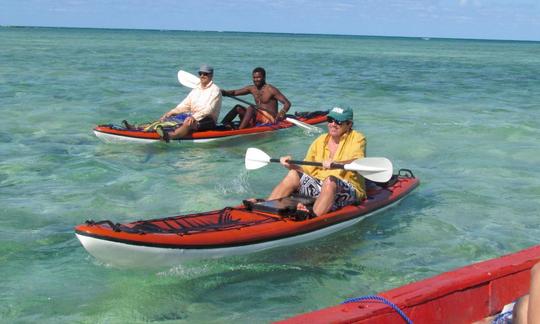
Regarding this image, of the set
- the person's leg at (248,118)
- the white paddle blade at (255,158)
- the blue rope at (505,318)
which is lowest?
A: the person's leg at (248,118)

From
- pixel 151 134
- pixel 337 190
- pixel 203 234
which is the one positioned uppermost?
pixel 337 190

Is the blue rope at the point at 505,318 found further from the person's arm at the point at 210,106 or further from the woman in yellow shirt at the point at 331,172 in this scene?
the person's arm at the point at 210,106

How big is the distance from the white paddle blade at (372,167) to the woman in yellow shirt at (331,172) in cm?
13

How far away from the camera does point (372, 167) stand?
6.66 meters

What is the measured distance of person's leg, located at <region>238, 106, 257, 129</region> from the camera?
12414 millimetres

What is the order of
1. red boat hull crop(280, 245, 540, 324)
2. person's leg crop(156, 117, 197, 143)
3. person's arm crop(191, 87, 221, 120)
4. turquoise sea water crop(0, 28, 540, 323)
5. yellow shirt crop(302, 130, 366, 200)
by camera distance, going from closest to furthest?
1. red boat hull crop(280, 245, 540, 324)
2. turquoise sea water crop(0, 28, 540, 323)
3. yellow shirt crop(302, 130, 366, 200)
4. person's leg crop(156, 117, 197, 143)
5. person's arm crop(191, 87, 221, 120)

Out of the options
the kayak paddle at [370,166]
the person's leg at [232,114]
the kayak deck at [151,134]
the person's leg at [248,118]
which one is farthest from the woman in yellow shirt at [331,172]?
the person's leg at [232,114]

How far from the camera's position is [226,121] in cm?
1266

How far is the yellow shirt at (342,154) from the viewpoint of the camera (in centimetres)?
677

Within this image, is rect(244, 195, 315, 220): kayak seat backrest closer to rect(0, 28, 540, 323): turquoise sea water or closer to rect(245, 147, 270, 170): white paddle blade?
rect(0, 28, 540, 323): turquoise sea water

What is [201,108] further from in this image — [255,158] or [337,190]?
[337,190]

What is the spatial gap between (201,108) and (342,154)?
5.47 metres

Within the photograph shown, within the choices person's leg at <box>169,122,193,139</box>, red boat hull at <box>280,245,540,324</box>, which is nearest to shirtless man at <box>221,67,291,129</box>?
person's leg at <box>169,122,193,139</box>

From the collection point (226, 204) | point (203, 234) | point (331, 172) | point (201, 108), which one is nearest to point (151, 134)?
point (201, 108)
